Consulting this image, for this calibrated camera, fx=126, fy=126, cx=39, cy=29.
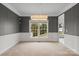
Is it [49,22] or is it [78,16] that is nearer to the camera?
[78,16]

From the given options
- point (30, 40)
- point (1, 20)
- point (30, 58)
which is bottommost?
point (30, 40)

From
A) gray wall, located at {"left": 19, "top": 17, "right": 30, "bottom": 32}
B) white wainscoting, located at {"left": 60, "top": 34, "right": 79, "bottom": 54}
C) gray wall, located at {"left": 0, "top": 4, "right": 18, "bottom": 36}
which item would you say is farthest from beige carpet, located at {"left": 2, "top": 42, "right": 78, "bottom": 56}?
gray wall, located at {"left": 19, "top": 17, "right": 30, "bottom": 32}

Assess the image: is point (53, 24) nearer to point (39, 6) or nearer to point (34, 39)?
point (34, 39)

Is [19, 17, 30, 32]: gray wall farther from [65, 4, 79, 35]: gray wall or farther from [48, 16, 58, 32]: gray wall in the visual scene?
[65, 4, 79, 35]: gray wall

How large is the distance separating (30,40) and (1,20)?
21.2 feet

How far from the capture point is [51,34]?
40.9ft

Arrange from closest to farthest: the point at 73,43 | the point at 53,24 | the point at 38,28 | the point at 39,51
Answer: the point at 39,51 < the point at 73,43 < the point at 53,24 < the point at 38,28

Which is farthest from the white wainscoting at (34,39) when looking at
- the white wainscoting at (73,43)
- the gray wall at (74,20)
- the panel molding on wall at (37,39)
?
the gray wall at (74,20)

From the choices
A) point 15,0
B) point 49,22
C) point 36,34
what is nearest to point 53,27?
point 49,22

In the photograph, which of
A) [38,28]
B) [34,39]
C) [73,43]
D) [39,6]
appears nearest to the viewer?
[73,43]

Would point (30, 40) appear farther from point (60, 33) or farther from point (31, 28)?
point (60, 33)

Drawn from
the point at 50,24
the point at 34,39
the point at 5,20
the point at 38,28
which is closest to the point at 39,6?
the point at 5,20

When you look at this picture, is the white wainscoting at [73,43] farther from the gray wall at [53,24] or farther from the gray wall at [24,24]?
the gray wall at [24,24]

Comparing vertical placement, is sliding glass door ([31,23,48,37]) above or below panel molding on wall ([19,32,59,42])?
above
